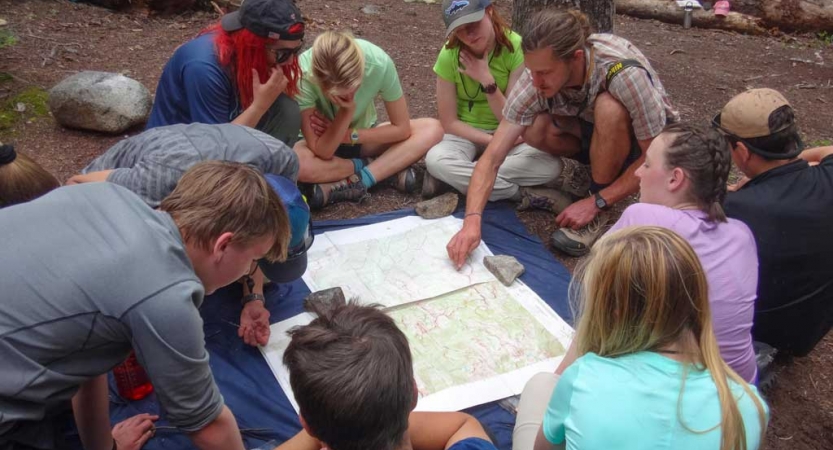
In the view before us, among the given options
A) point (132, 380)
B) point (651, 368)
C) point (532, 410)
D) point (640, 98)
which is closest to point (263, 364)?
point (132, 380)

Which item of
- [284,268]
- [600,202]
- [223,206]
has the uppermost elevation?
[223,206]

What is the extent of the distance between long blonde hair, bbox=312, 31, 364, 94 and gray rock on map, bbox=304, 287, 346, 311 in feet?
3.50

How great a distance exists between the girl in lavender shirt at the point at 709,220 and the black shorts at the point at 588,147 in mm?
1060

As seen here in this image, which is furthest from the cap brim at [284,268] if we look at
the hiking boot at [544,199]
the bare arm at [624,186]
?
the bare arm at [624,186]

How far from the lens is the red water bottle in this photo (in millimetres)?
2379

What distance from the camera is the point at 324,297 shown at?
2850 millimetres

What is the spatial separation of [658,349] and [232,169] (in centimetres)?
117

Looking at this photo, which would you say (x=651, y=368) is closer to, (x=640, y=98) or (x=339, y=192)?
(x=640, y=98)

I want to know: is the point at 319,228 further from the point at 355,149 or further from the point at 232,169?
the point at 232,169

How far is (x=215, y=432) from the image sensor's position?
1.87 meters

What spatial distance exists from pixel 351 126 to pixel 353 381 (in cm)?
264

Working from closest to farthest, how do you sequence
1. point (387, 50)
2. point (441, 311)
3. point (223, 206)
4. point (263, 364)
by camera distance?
point (223, 206), point (263, 364), point (441, 311), point (387, 50)

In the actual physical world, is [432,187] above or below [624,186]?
below

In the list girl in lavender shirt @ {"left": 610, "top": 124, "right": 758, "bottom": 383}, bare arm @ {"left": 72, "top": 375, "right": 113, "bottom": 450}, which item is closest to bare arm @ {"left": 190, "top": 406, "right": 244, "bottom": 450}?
bare arm @ {"left": 72, "top": 375, "right": 113, "bottom": 450}
